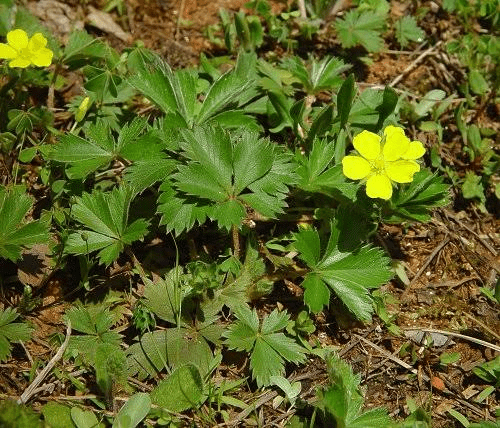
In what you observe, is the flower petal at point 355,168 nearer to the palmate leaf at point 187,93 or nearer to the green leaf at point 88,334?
the palmate leaf at point 187,93

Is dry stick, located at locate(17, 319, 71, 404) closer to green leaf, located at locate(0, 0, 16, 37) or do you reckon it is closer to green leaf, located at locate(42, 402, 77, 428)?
green leaf, located at locate(42, 402, 77, 428)

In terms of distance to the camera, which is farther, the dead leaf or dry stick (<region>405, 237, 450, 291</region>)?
the dead leaf

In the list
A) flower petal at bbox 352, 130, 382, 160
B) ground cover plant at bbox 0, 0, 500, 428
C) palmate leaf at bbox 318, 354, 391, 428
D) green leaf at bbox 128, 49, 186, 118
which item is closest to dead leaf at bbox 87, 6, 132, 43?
ground cover plant at bbox 0, 0, 500, 428

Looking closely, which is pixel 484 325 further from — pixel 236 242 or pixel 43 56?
pixel 43 56

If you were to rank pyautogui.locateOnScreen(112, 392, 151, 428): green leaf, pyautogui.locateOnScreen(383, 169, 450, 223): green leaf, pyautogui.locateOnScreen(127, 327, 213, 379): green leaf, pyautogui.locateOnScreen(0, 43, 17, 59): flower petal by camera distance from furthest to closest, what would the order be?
pyautogui.locateOnScreen(0, 43, 17, 59): flower petal
pyautogui.locateOnScreen(383, 169, 450, 223): green leaf
pyautogui.locateOnScreen(127, 327, 213, 379): green leaf
pyautogui.locateOnScreen(112, 392, 151, 428): green leaf

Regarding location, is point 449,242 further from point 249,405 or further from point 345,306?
point 249,405

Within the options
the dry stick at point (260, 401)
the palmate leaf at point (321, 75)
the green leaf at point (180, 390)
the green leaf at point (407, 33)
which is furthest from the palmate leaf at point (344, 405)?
the green leaf at point (407, 33)

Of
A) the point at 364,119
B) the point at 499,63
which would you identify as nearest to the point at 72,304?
the point at 364,119
